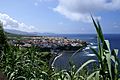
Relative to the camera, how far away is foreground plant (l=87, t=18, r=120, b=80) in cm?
228

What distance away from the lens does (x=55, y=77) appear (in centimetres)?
388

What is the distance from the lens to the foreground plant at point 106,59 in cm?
228

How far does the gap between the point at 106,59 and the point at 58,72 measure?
5.50 feet

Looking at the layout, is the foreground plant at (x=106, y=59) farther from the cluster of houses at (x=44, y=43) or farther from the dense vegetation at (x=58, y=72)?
the cluster of houses at (x=44, y=43)

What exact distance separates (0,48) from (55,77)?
2346 mm

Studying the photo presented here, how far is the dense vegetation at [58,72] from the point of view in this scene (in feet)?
7.60

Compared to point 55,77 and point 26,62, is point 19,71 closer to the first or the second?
point 26,62

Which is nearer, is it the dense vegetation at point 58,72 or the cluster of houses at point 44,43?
the dense vegetation at point 58,72

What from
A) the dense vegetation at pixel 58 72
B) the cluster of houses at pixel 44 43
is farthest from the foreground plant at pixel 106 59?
the cluster of houses at pixel 44 43

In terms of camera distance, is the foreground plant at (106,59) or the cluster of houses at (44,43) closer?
the foreground plant at (106,59)

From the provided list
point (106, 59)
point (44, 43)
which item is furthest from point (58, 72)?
point (44, 43)

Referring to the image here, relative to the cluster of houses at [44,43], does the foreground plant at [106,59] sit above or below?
above

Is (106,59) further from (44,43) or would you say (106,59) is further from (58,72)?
(44,43)

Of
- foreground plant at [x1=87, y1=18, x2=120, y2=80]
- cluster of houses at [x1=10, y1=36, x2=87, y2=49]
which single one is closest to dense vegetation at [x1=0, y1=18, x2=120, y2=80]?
foreground plant at [x1=87, y1=18, x2=120, y2=80]
